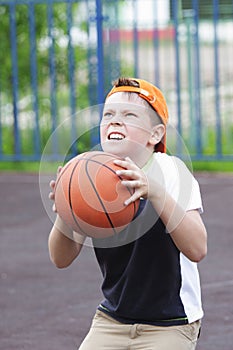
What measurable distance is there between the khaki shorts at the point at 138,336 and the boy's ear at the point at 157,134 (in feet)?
2.05

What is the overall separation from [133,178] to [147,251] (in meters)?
0.44

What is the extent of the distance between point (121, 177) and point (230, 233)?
525 centimetres

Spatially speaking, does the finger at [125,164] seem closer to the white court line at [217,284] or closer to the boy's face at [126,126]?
the boy's face at [126,126]

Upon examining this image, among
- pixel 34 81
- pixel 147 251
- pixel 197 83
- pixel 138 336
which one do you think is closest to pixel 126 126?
pixel 147 251

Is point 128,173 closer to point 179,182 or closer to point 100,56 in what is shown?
point 179,182

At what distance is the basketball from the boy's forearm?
21cm

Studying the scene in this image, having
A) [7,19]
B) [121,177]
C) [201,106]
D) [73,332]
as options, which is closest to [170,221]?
[121,177]

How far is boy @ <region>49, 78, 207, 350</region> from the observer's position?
314 centimetres

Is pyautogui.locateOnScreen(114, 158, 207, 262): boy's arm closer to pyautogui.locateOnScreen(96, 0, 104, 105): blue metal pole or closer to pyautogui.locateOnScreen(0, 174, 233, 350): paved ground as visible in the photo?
pyautogui.locateOnScreen(0, 174, 233, 350): paved ground

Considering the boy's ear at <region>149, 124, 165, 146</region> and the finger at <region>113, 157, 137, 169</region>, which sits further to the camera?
the boy's ear at <region>149, 124, 165, 146</region>

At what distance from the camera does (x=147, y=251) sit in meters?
3.28

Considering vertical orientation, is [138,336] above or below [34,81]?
above

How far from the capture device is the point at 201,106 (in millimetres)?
11680

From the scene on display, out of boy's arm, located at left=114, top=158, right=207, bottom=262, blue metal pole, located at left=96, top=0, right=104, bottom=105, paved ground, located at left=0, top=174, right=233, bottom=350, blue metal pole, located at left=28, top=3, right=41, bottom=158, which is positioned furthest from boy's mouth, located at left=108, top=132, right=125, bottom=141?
blue metal pole, located at left=28, top=3, right=41, bottom=158
